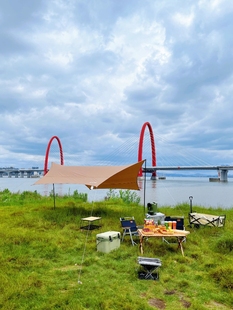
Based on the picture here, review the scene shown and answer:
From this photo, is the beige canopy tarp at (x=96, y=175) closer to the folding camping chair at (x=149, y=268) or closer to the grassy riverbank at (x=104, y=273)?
the grassy riverbank at (x=104, y=273)

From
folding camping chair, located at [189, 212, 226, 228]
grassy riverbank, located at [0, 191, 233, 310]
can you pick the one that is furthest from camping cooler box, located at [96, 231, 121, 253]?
folding camping chair, located at [189, 212, 226, 228]

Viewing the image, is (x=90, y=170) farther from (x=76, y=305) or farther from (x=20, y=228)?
(x=76, y=305)

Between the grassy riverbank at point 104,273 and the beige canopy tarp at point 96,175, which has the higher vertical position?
the beige canopy tarp at point 96,175

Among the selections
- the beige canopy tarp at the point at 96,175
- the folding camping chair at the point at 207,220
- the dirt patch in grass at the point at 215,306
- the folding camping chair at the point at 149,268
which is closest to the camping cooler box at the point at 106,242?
the folding camping chair at the point at 149,268

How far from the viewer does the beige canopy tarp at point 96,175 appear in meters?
8.20

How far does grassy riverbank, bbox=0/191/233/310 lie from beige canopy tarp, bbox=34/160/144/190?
2.04m

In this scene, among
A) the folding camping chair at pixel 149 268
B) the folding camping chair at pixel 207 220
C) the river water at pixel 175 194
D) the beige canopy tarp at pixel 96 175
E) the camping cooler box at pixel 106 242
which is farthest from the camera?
the river water at pixel 175 194

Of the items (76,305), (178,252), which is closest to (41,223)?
(178,252)

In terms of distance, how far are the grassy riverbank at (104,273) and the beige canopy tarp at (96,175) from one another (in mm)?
2037

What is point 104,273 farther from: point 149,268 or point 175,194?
point 175,194

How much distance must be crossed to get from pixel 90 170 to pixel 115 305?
6475 millimetres

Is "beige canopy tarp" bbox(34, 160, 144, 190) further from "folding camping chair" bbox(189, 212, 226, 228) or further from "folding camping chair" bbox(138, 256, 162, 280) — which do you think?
"folding camping chair" bbox(138, 256, 162, 280)

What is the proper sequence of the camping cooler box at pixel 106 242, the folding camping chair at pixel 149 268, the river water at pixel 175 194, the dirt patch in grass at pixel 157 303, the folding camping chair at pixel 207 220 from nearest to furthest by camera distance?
the dirt patch in grass at pixel 157 303
the folding camping chair at pixel 149 268
the camping cooler box at pixel 106 242
the folding camping chair at pixel 207 220
the river water at pixel 175 194

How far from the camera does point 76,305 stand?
3131mm
